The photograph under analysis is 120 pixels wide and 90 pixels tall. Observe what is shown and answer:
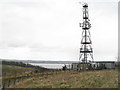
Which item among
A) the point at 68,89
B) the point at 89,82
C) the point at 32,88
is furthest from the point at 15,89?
the point at 89,82

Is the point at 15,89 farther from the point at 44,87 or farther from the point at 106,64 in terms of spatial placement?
the point at 106,64

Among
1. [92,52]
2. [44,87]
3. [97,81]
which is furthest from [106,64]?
[44,87]

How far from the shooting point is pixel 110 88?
31125 mm

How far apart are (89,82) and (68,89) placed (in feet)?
17.1

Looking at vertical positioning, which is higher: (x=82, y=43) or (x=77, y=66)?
(x=82, y=43)

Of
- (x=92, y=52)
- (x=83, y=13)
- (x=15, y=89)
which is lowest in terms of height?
(x=15, y=89)

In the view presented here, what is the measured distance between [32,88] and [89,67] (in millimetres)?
36451

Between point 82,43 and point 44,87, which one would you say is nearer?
point 44,87

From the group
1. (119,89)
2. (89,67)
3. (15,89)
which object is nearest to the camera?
(119,89)

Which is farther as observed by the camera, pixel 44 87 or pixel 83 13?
pixel 83 13

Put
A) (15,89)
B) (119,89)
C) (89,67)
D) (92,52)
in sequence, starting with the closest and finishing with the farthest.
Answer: (119,89)
(15,89)
(89,67)
(92,52)

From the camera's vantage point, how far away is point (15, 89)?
33.7 meters

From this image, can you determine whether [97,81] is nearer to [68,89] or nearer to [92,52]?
[68,89]

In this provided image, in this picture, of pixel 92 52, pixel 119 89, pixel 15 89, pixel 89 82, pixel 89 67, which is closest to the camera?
pixel 119 89
